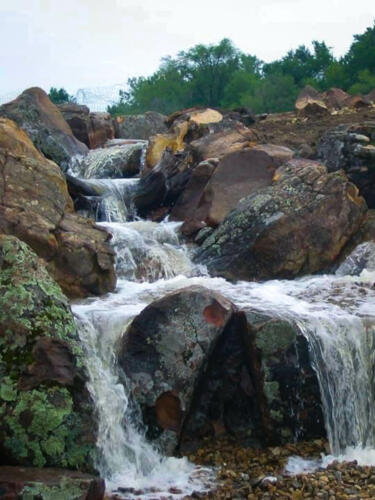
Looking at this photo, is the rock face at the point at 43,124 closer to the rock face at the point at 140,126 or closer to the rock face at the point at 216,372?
the rock face at the point at 140,126

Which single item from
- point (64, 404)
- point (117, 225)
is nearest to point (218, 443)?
point (64, 404)

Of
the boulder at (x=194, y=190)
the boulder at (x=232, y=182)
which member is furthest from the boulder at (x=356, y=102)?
the boulder at (x=194, y=190)

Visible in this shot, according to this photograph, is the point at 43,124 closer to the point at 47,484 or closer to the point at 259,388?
the point at 259,388

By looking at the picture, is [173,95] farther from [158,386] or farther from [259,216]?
[158,386]

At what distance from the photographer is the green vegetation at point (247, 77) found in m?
41.6

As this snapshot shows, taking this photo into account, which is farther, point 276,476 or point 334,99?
point 334,99

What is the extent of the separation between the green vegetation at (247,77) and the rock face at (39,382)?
32.8 m

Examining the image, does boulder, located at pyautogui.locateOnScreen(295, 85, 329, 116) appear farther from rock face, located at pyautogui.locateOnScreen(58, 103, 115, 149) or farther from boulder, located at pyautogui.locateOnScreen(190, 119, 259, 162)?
boulder, located at pyautogui.locateOnScreen(190, 119, 259, 162)

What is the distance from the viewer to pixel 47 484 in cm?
466

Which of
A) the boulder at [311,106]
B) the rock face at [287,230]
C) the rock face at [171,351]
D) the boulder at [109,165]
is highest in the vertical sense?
the boulder at [311,106]

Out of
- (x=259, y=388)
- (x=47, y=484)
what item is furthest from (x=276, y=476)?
(x=47, y=484)

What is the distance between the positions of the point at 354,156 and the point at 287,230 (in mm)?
2719

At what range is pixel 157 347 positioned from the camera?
6422mm

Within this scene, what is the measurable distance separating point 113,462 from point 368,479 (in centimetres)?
208
